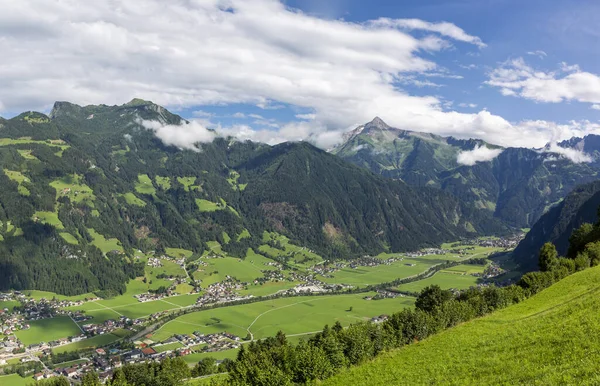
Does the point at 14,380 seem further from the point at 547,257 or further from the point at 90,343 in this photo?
the point at 547,257

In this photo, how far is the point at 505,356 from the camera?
36438 millimetres

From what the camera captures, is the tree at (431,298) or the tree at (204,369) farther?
the tree at (204,369)

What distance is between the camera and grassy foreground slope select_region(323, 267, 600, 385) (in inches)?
1137

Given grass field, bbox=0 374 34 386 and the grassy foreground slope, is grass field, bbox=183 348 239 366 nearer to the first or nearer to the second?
grass field, bbox=0 374 34 386

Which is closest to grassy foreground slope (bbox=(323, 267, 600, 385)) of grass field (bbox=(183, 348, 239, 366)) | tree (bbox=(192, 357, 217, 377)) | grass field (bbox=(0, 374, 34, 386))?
tree (bbox=(192, 357, 217, 377))

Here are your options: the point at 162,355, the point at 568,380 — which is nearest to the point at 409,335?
the point at 568,380

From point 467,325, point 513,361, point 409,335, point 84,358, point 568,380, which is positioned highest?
point 568,380

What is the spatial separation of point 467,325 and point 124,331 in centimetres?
18437

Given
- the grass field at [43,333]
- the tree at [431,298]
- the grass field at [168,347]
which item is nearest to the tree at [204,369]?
the tree at [431,298]

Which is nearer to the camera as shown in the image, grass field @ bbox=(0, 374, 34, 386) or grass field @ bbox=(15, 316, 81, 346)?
grass field @ bbox=(0, 374, 34, 386)

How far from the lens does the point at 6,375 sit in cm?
14475

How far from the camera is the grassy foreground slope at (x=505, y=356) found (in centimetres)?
2889

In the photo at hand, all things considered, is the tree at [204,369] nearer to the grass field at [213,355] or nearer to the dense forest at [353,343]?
the dense forest at [353,343]

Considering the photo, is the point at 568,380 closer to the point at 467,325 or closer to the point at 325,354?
the point at 467,325
